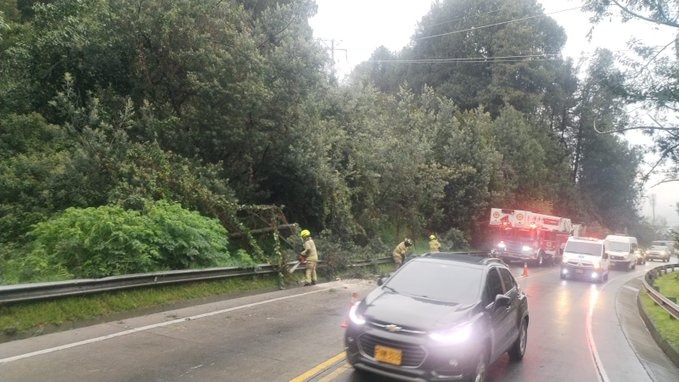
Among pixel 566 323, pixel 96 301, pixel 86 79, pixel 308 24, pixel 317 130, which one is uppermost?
pixel 308 24

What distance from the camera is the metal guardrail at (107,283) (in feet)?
27.2

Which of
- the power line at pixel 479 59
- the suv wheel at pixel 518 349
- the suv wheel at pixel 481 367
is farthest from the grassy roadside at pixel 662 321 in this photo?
the power line at pixel 479 59

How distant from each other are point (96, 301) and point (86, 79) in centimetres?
1136

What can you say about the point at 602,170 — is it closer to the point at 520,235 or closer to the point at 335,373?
the point at 520,235

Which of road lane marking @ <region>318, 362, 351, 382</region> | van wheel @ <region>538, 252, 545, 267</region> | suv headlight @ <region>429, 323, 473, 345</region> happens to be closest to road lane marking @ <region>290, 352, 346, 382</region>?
road lane marking @ <region>318, 362, 351, 382</region>

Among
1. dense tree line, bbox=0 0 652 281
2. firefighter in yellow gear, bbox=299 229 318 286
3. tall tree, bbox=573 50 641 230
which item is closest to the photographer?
dense tree line, bbox=0 0 652 281

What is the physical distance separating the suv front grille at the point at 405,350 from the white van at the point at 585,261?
22.6m

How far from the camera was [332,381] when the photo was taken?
679 cm

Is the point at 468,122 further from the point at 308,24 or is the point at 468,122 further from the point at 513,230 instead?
the point at 308,24

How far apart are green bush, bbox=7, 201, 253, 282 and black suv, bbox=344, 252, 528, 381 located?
5843 millimetres

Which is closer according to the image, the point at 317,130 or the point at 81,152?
the point at 81,152

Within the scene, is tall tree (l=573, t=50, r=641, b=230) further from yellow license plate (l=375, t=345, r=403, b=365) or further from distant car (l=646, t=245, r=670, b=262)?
yellow license plate (l=375, t=345, r=403, b=365)

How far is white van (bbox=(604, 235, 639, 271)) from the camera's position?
38.4 meters

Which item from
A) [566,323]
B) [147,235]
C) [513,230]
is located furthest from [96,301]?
[513,230]
